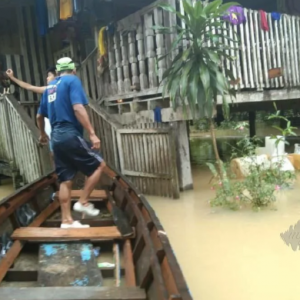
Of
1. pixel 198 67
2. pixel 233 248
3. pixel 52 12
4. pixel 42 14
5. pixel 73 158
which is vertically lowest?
pixel 233 248

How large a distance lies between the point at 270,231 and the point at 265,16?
3.99m

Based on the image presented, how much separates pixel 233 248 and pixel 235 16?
12.9 feet

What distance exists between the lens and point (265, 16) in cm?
614

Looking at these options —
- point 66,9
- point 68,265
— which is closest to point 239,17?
point 66,9

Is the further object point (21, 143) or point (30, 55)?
point (30, 55)

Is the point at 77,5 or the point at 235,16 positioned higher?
the point at 77,5

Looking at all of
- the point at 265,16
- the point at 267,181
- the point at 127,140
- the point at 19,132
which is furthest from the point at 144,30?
the point at 267,181

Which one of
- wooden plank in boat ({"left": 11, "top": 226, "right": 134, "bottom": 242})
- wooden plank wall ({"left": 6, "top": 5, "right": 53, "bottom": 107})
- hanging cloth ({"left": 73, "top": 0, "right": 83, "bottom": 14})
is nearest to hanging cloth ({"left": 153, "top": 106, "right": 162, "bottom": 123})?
hanging cloth ({"left": 73, "top": 0, "right": 83, "bottom": 14})

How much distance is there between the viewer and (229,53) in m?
5.89

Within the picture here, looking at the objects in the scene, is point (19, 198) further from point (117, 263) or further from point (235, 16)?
point (235, 16)

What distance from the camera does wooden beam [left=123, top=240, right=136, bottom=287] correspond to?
82.7 inches

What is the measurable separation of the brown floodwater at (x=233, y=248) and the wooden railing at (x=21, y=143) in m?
1.80

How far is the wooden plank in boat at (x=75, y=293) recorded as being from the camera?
1.86 meters

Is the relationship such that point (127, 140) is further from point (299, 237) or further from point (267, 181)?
point (299, 237)
